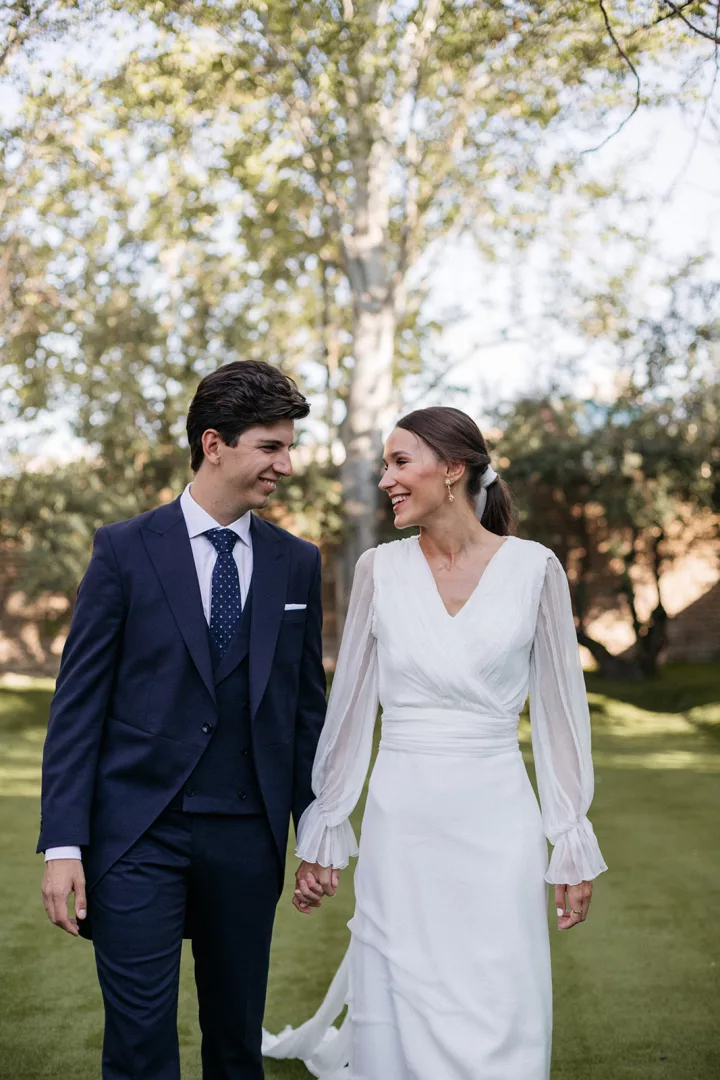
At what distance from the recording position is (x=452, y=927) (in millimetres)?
2795

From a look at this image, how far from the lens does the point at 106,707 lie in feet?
9.02

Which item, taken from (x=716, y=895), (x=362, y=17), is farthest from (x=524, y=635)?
(x=362, y=17)

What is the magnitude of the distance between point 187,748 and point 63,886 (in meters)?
0.40

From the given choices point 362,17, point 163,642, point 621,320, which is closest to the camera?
point 163,642

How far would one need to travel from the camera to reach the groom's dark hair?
2789 mm

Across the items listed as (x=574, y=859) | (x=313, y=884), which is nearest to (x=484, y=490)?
(x=574, y=859)

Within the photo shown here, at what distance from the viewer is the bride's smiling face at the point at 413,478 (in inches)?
118

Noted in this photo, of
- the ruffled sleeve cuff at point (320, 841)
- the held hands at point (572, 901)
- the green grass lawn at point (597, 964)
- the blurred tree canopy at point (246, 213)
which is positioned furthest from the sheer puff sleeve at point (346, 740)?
the blurred tree canopy at point (246, 213)

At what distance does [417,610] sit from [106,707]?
0.80 metres

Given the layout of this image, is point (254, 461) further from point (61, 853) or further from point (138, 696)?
point (61, 853)

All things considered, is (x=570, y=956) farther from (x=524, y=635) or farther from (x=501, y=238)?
(x=501, y=238)

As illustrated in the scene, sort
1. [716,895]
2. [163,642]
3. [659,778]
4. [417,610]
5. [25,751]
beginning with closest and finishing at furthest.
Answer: [163,642], [417,610], [716,895], [659,778], [25,751]

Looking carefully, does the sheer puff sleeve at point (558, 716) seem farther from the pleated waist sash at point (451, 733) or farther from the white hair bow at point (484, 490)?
the white hair bow at point (484, 490)

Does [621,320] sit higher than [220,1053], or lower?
higher
